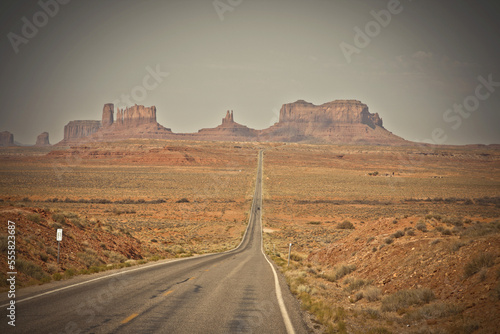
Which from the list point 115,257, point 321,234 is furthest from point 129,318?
point 321,234

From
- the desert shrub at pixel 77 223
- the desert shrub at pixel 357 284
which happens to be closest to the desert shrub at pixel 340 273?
the desert shrub at pixel 357 284

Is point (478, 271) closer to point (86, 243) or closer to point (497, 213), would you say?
point (86, 243)

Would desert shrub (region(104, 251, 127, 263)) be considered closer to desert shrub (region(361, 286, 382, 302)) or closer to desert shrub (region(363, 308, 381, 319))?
desert shrub (region(361, 286, 382, 302))

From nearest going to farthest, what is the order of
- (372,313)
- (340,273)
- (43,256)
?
(372,313) → (43,256) → (340,273)

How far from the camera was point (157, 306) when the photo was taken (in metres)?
7.79

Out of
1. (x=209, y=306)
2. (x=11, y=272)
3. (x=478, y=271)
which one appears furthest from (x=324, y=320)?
(x=11, y=272)

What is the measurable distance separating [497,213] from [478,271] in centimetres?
5066

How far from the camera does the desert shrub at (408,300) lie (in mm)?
8578

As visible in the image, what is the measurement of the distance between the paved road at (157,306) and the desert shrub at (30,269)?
1.55 metres

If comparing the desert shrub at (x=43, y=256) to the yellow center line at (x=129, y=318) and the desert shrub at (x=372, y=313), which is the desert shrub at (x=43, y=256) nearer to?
the yellow center line at (x=129, y=318)

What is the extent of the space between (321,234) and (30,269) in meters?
31.8

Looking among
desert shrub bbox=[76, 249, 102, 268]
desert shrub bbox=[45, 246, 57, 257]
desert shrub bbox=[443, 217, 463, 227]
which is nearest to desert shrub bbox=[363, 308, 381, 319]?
desert shrub bbox=[443, 217, 463, 227]

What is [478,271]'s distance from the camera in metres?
8.52

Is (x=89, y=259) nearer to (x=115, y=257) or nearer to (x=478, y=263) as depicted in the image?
(x=115, y=257)
